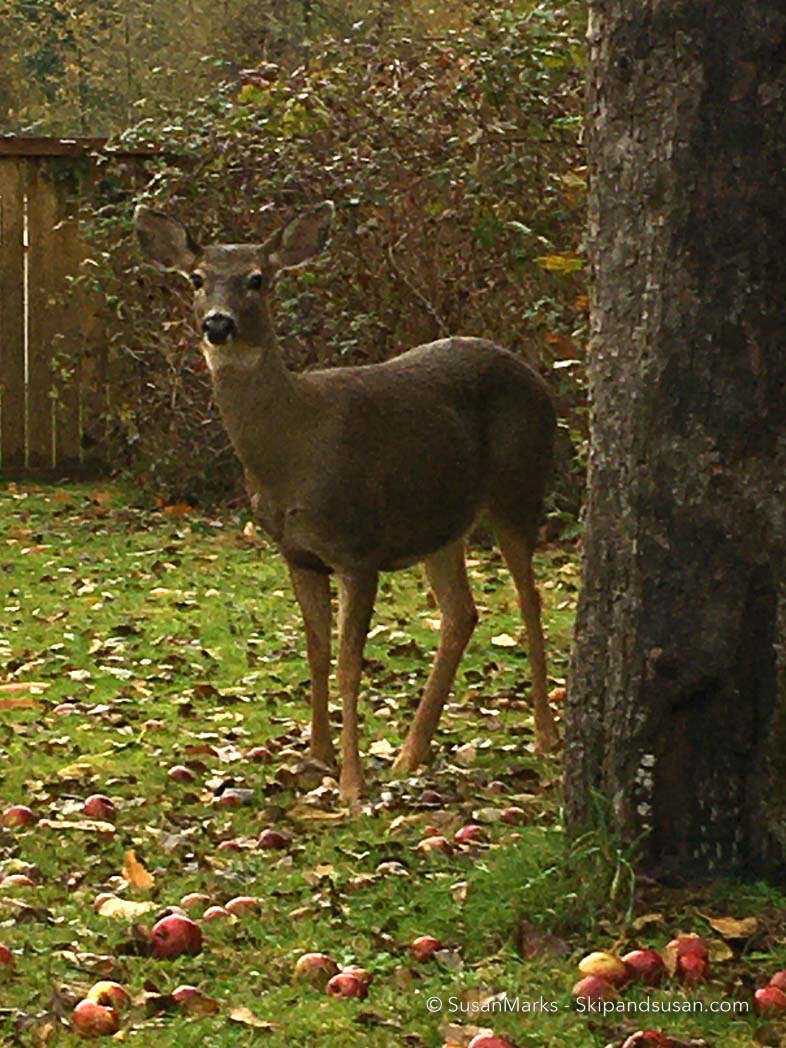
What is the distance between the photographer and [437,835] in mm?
6121

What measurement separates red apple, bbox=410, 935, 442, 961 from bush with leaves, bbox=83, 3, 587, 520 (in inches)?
255

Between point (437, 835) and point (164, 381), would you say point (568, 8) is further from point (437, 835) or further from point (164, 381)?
point (437, 835)

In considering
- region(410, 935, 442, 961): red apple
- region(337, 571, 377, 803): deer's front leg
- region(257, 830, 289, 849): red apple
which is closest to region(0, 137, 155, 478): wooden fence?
region(337, 571, 377, 803): deer's front leg

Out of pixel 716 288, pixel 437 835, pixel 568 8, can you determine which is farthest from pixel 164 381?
pixel 716 288

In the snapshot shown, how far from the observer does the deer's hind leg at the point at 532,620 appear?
24.6 ft

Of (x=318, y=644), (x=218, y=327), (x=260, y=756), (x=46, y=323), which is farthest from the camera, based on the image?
(x=46, y=323)

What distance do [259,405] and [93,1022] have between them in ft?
9.13

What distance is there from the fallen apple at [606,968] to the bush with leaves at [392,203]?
261 inches

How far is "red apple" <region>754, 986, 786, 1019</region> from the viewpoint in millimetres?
4617

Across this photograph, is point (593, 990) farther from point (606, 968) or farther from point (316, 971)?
point (316, 971)

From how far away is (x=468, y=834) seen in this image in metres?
5.99

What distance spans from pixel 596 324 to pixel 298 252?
201 centimetres

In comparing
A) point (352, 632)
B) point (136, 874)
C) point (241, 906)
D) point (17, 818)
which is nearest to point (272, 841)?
point (136, 874)

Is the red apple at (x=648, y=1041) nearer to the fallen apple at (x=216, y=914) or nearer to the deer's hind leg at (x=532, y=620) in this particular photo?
the fallen apple at (x=216, y=914)
